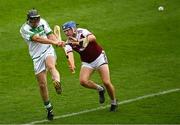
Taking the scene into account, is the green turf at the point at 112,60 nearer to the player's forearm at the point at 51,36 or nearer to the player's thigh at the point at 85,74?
the player's thigh at the point at 85,74

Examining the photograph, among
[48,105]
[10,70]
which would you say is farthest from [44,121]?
[10,70]

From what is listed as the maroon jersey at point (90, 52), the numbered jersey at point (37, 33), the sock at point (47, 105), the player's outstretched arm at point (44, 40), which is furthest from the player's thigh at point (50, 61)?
the sock at point (47, 105)

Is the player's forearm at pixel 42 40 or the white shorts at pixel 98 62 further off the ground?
the player's forearm at pixel 42 40

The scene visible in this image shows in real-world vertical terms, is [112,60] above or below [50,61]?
below

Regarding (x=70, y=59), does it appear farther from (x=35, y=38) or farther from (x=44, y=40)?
(x=35, y=38)

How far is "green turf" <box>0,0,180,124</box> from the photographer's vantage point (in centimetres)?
1595

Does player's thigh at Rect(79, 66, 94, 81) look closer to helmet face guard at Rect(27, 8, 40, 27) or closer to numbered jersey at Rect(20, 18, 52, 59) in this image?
numbered jersey at Rect(20, 18, 52, 59)

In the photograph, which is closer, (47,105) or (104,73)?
(47,105)

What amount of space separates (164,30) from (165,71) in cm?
475

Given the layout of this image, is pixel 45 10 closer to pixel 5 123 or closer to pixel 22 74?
pixel 22 74

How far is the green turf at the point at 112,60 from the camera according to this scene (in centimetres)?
1595

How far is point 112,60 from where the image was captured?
21047 mm

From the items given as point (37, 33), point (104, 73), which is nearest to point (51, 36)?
point (37, 33)

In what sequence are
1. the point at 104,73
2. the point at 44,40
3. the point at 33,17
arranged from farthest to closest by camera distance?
the point at 104,73
the point at 33,17
the point at 44,40
